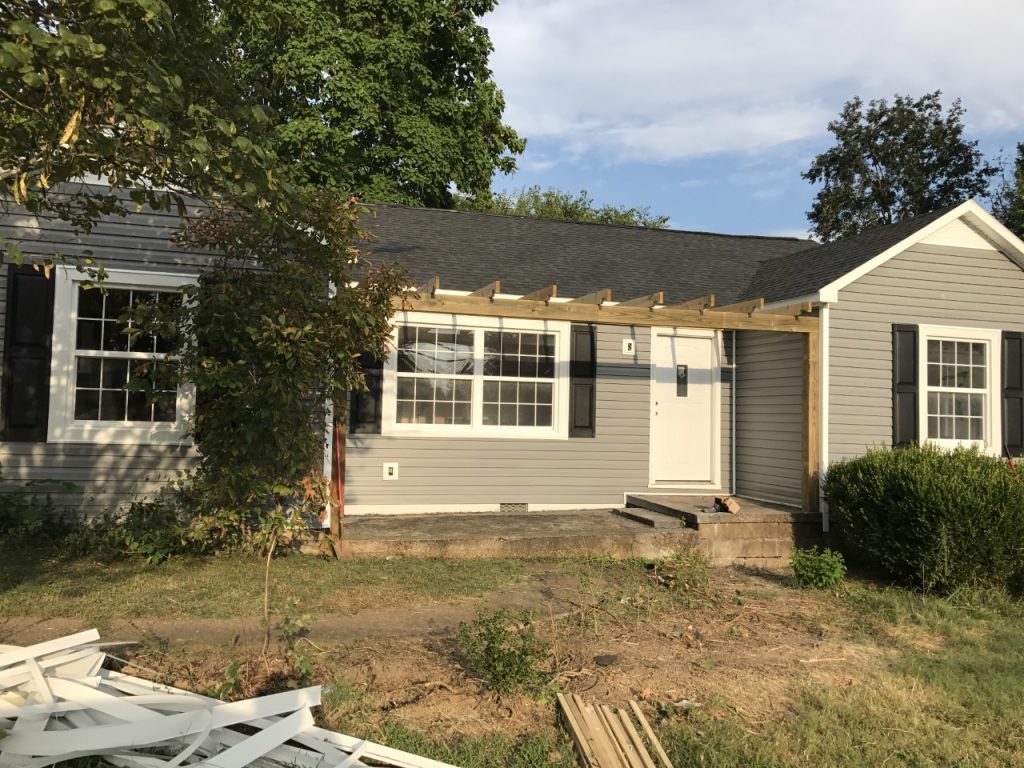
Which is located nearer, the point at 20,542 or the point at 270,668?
the point at 270,668

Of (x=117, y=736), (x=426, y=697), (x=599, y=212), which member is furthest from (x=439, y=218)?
(x=599, y=212)

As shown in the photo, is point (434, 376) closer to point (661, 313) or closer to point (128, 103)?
point (661, 313)

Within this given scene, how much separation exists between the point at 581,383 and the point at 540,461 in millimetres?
1136

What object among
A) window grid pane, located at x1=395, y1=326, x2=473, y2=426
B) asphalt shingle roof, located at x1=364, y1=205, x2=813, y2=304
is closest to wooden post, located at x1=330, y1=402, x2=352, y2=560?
window grid pane, located at x1=395, y1=326, x2=473, y2=426

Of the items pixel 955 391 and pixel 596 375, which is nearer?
pixel 955 391

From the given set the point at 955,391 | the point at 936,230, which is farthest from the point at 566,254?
the point at 955,391

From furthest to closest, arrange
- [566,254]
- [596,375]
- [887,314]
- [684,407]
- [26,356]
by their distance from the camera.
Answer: [566,254] < [684,407] < [596,375] < [887,314] < [26,356]

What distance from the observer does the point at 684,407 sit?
10.0 meters

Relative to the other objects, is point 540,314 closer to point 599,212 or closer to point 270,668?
point 270,668

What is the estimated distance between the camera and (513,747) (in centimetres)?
348

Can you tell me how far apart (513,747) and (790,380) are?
6.89 meters

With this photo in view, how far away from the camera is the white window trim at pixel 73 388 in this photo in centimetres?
758

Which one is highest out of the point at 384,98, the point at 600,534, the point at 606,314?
the point at 384,98

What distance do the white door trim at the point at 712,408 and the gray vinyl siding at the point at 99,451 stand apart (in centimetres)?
565
